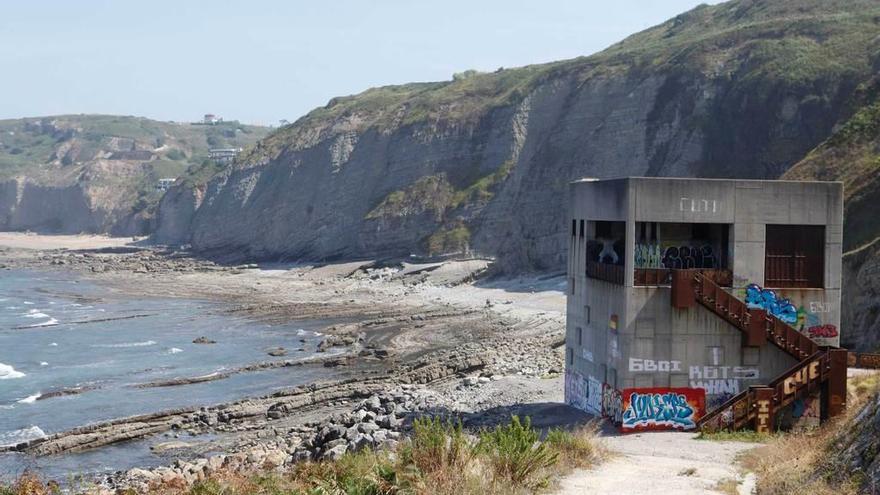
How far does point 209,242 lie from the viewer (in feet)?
459

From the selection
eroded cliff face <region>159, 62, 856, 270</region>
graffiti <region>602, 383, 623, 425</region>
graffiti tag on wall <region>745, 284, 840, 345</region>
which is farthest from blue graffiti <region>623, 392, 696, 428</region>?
eroded cliff face <region>159, 62, 856, 270</region>

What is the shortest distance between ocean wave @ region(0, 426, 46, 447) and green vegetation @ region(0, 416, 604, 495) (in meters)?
22.5

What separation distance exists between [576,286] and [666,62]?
66.4 m

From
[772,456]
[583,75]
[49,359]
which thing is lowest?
[49,359]

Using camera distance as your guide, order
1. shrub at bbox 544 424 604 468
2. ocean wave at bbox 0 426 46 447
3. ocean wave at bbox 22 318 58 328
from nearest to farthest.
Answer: shrub at bbox 544 424 604 468
ocean wave at bbox 0 426 46 447
ocean wave at bbox 22 318 58 328

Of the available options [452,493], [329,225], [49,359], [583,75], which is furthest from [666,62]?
[452,493]

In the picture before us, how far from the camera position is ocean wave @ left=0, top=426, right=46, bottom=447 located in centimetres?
3741

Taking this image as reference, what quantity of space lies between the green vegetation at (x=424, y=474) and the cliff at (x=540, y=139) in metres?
61.6

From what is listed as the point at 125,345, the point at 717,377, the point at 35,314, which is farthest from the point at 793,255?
the point at 35,314

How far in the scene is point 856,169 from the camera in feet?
169

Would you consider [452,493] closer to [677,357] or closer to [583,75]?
[677,357]

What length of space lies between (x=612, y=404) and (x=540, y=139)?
72.6 m

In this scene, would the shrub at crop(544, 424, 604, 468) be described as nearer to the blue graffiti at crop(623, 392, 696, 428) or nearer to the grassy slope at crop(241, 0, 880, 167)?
the blue graffiti at crop(623, 392, 696, 428)

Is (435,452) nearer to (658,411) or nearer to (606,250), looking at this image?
(658,411)
